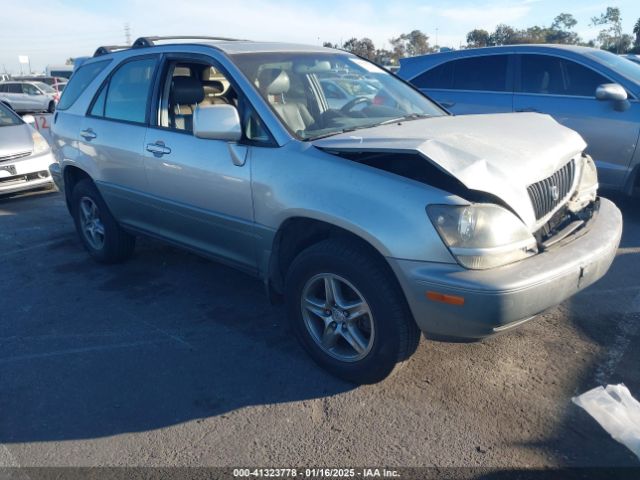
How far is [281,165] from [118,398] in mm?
1553

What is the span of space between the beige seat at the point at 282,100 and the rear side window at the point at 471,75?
386 centimetres

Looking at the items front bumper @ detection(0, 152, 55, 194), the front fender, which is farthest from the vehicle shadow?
front bumper @ detection(0, 152, 55, 194)

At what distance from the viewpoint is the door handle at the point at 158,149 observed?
3.87 meters

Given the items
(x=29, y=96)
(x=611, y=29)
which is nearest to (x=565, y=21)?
(x=611, y=29)

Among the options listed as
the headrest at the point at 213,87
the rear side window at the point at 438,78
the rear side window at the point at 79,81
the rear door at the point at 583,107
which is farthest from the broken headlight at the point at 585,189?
the rear side window at the point at 79,81

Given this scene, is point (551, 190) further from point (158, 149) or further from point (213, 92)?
point (213, 92)

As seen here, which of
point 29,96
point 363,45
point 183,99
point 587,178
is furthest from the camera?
point 363,45

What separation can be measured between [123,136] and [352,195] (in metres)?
2.35

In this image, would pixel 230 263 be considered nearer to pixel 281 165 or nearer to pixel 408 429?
pixel 281 165

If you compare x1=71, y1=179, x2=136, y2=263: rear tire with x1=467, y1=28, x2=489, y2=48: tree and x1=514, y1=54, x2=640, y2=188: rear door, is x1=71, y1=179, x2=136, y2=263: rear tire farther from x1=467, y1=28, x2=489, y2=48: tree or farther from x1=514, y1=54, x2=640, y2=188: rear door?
x1=467, y1=28, x2=489, y2=48: tree

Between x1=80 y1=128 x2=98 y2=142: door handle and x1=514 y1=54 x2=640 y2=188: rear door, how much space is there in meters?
4.56

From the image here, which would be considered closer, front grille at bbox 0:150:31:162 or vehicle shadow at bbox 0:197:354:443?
vehicle shadow at bbox 0:197:354:443

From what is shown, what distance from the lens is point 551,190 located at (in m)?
2.99

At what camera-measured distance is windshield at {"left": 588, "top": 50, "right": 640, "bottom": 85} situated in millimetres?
5824
